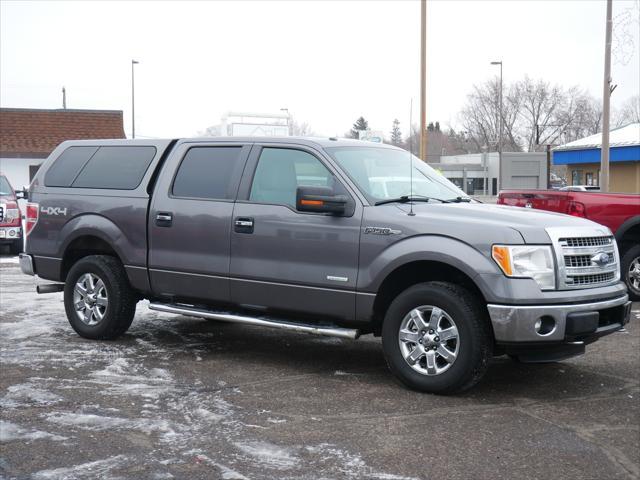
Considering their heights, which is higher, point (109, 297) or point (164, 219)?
point (164, 219)

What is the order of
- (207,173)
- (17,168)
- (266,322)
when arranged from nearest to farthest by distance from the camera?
(266,322) → (207,173) → (17,168)

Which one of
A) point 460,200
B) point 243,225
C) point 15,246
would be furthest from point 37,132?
point 460,200

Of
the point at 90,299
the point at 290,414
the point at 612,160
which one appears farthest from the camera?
the point at 612,160

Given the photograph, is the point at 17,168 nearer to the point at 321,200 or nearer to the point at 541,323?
the point at 321,200

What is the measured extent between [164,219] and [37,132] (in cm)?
2746

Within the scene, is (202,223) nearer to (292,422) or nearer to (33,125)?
(292,422)

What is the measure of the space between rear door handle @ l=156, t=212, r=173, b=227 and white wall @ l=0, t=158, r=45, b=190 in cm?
2603

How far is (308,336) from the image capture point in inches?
335

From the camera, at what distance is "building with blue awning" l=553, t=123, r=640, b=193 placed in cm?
2861

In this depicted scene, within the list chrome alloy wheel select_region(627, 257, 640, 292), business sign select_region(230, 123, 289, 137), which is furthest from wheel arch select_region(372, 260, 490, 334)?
business sign select_region(230, 123, 289, 137)

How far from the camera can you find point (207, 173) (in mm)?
7469

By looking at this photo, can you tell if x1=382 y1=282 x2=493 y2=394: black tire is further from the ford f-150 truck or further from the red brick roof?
the red brick roof

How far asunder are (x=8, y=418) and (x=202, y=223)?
8.15 feet

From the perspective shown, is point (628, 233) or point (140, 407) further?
point (628, 233)
